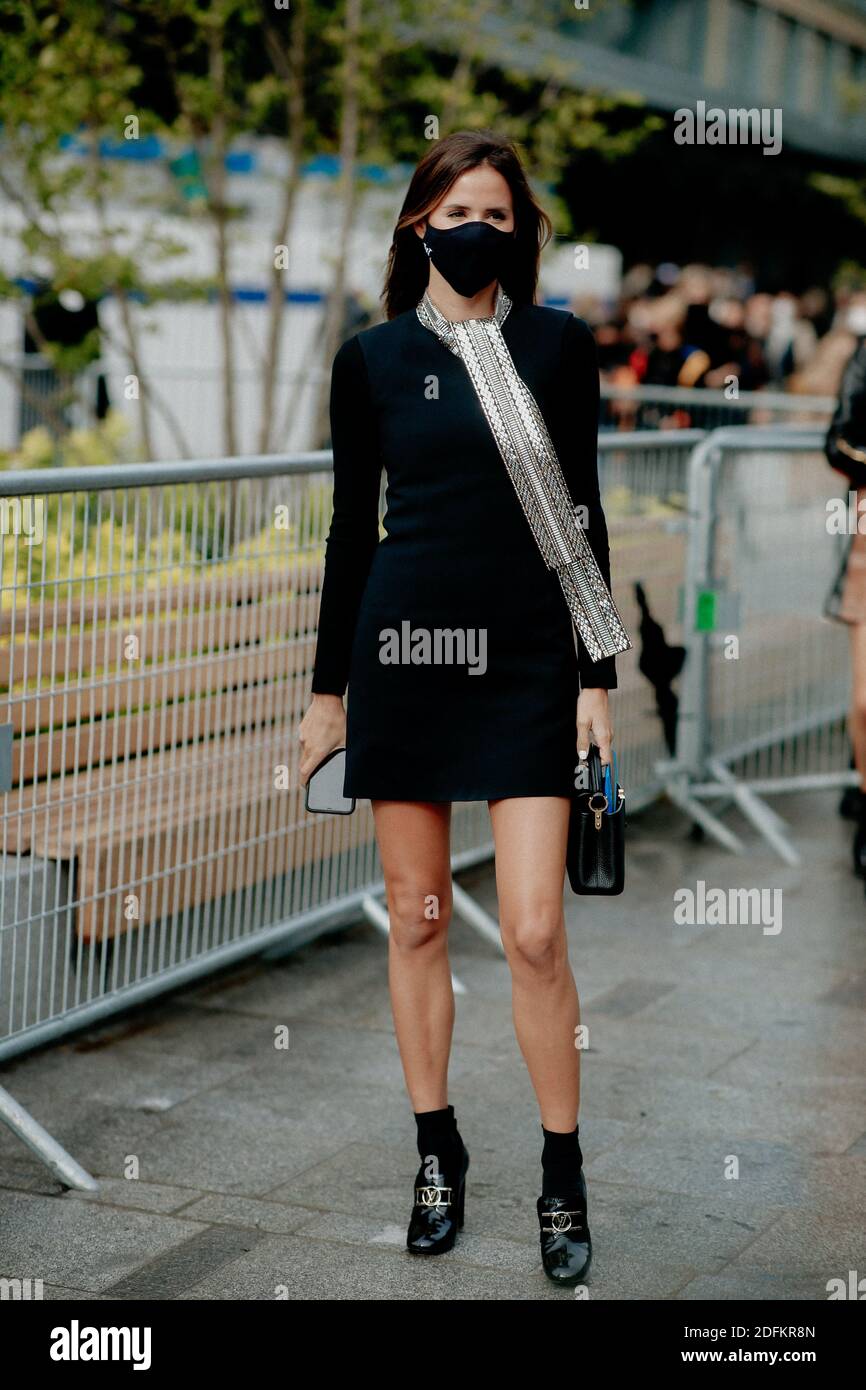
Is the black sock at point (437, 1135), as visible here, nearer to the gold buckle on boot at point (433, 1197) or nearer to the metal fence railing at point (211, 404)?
the gold buckle on boot at point (433, 1197)

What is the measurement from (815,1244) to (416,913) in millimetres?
1044

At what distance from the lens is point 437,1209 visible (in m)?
3.77

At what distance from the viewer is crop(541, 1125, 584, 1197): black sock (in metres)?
3.63

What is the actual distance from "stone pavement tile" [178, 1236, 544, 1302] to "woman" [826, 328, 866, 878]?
3374 mm

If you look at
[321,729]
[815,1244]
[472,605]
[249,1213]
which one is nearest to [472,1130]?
[249,1213]

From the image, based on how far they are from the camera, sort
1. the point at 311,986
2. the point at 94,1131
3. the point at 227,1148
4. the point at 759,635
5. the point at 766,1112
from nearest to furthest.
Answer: the point at 227,1148 < the point at 94,1131 < the point at 766,1112 < the point at 311,986 < the point at 759,635

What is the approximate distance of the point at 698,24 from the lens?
28859 millimetres

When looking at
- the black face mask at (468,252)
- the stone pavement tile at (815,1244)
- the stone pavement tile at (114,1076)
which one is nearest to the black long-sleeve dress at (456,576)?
the black face mask at (468,252)

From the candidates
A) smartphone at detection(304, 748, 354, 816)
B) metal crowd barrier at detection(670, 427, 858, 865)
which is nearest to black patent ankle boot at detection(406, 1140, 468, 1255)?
smartphone at detection(304, 748, 354, 816)

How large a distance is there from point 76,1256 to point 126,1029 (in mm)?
1456

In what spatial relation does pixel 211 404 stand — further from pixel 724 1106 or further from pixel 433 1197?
pixel 433 1197

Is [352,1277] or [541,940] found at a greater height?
[541,940]

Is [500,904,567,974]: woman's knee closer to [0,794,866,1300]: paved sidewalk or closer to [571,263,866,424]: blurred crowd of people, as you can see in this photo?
[0,794,866,1300]: paved sidewalk

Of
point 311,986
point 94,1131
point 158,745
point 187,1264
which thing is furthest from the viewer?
point 311,986
